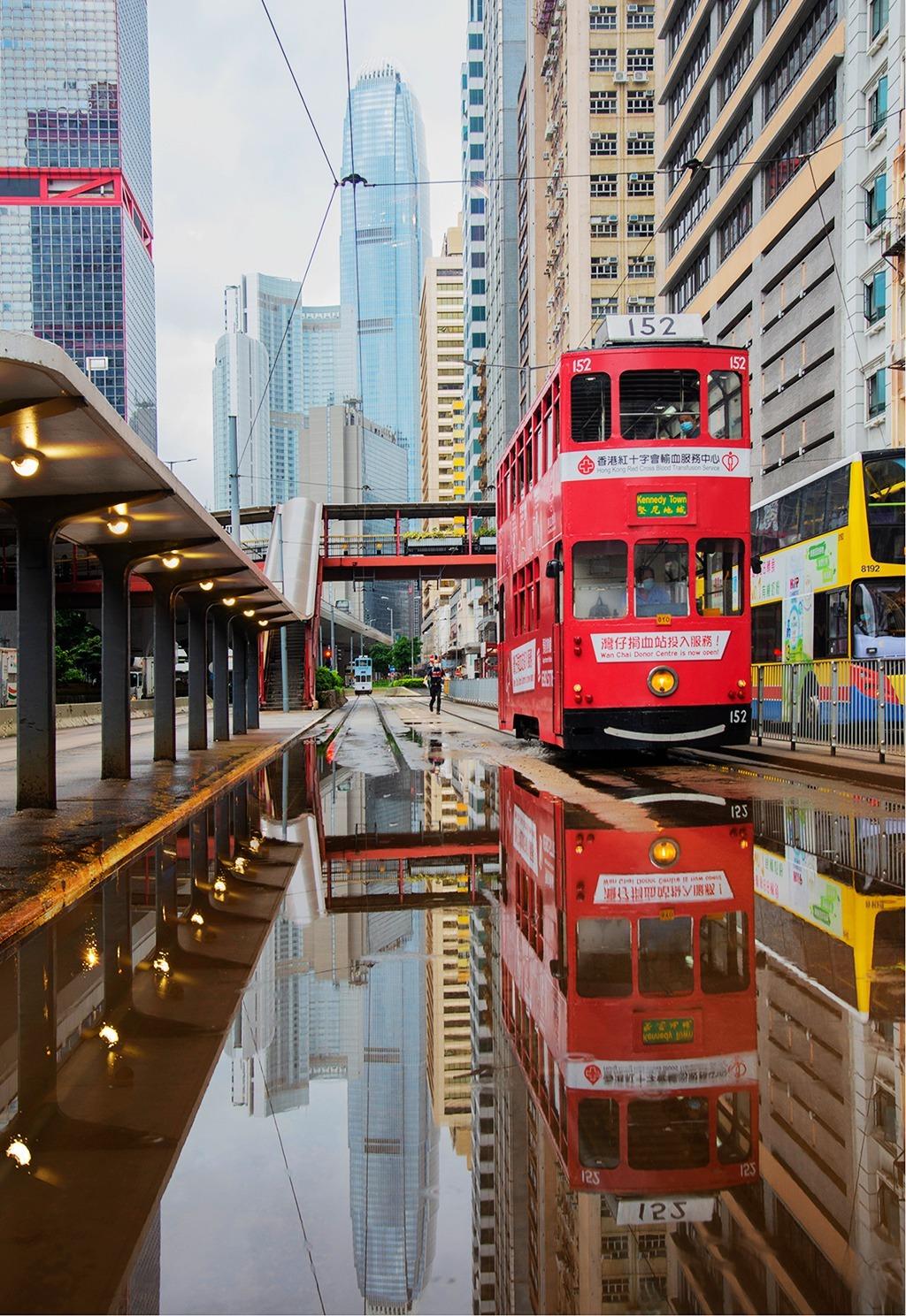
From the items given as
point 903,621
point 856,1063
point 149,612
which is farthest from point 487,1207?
point 149,612

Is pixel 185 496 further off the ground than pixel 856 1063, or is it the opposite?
pixel 185 496

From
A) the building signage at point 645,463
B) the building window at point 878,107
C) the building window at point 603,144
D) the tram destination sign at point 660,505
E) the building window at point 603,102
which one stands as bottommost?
the tram destination sign at point 660,505

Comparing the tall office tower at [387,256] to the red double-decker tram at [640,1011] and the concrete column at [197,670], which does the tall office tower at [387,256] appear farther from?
the red double-decker tram at [640,1011]

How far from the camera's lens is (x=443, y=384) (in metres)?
149

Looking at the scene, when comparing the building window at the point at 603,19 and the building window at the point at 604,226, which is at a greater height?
the building window at the point at 603,19

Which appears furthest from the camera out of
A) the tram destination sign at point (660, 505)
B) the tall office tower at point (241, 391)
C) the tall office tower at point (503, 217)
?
the tall office tower at point (503, 217)

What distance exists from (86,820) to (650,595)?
8044 millimetres

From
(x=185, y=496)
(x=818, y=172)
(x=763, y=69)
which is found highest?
(x=763, y=69)

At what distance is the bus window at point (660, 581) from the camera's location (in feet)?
50.9

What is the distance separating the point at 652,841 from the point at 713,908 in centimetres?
256

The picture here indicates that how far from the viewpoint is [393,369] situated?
179m

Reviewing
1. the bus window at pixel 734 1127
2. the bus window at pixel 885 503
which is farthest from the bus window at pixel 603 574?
the bus window at pixel 734 1127

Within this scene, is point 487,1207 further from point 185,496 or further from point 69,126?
point 69,126

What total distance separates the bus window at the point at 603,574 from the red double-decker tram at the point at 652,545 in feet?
0.06
